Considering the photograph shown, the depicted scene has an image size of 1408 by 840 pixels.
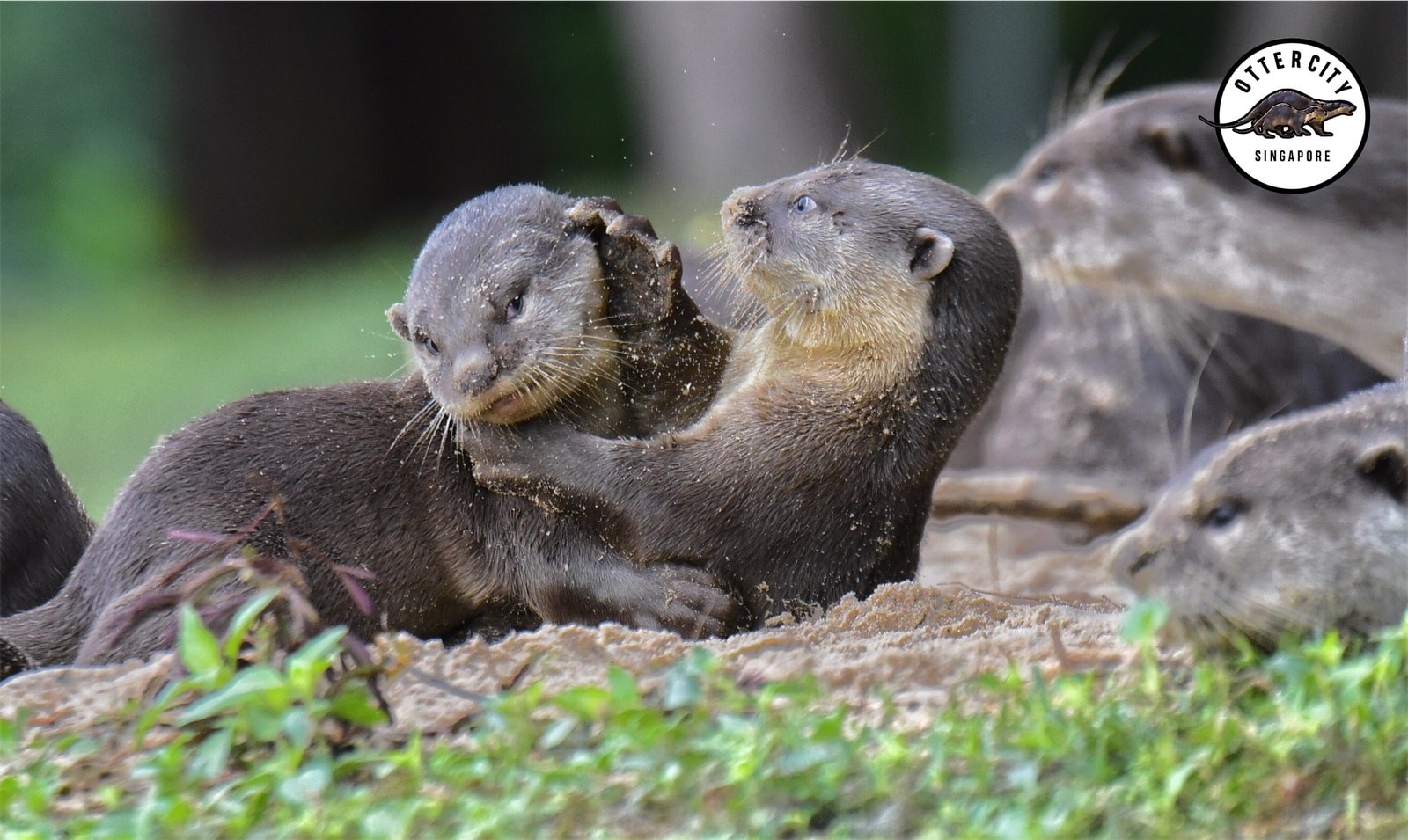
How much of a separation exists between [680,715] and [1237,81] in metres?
2.98

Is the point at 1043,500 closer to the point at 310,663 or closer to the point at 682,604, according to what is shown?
the point at 682,604

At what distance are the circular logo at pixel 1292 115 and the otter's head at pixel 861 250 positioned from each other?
1401 mm

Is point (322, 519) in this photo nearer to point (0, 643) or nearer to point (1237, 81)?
point (0, 643)

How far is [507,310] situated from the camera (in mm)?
3176

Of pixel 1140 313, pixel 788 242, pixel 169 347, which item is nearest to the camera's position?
pixel 788 242

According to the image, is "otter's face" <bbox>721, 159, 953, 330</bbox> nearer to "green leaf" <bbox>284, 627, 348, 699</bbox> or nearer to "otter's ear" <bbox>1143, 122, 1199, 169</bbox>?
"green leaf" <bbox>284, 627, 348, 699</bbox>

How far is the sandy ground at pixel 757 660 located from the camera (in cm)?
239

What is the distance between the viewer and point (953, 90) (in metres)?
9.80

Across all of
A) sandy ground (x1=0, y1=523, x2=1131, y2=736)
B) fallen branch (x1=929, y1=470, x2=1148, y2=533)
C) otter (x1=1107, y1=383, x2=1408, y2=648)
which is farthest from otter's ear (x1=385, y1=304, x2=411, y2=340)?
fallen branch (x1=929, y1=470, x2=1148, y2=533)

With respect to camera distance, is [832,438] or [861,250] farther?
[861,250]

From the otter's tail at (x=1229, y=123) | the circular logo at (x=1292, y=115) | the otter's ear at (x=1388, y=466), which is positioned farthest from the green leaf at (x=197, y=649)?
the otter's tail at (x=1229, y=123)

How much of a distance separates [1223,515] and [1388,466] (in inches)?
10.0

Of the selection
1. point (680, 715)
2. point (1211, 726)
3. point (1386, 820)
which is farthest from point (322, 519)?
point (1386, 820)

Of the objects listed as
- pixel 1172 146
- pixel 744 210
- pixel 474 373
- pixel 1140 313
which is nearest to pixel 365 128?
pixel 1140 313
